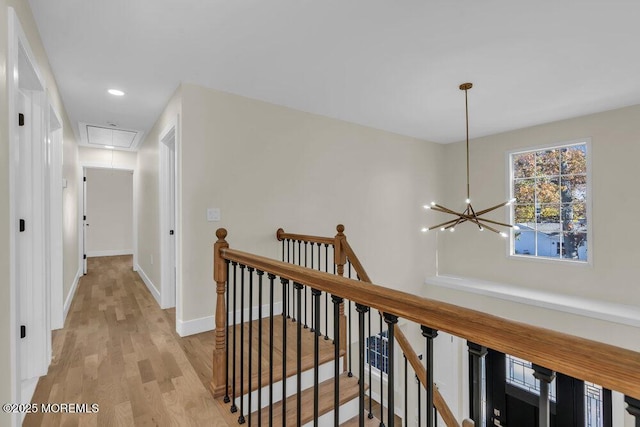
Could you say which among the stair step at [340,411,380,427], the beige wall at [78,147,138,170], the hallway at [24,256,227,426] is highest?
the beige wall at [78,147,138,170]

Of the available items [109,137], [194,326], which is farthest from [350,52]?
[109,137]

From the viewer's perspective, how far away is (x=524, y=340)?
2.10 ft

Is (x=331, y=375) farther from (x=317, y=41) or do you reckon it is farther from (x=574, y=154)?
(x=574, y=154)

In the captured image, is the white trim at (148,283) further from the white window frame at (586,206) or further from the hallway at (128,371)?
the white window frame at (586,206)

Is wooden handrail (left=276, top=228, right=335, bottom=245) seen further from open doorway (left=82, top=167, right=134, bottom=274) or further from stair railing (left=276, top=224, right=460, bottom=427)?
open doorway (left=82, top=167, right=134, bottom=274)

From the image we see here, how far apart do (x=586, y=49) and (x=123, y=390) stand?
4.22 metres

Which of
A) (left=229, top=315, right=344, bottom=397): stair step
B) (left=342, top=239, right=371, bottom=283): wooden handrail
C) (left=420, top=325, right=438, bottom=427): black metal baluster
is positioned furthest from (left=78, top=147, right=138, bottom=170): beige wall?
(left=420, top=325, right=438, bottom=427): black metal baluster

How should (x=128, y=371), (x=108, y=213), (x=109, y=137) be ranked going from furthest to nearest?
(x=108, y=213) → (x=109, y=137) → (x=128, y=371)

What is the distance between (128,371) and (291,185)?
90.0 inches

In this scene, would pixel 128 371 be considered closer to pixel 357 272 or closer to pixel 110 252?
pixel 357 272

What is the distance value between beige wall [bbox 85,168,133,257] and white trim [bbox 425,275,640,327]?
24.9 feet

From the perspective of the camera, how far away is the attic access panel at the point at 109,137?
14.8ft

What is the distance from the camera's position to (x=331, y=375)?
2.43m

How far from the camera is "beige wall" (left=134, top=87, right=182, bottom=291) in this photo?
348 cm
